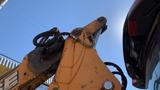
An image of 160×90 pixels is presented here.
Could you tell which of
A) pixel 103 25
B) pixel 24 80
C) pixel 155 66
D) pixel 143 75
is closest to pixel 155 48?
pixel 155 66

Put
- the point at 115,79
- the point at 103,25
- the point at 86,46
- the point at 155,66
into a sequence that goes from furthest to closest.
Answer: the point at 103,25 < the point at 86,46 < the point at 115,79 < the point at 155,66

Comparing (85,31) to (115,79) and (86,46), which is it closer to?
(86,46)

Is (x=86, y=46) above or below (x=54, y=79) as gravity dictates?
above

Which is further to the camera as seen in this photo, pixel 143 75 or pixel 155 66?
pixel 143 75

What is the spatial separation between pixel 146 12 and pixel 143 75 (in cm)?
78

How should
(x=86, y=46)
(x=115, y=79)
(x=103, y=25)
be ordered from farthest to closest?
(x=103, y=25)
(x=86, y=46)
(x=115, y=79)

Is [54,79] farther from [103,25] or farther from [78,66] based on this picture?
[103,25]

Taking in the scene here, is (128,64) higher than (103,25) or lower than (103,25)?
lower

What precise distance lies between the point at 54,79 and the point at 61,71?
3.9 inches

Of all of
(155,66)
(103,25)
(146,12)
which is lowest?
(155,66)

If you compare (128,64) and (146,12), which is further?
(128,64)

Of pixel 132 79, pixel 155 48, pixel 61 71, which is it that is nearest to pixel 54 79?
pixel 61 71

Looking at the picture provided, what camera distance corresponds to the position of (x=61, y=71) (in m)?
3.84

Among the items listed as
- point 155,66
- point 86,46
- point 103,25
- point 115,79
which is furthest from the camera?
point 103,25
